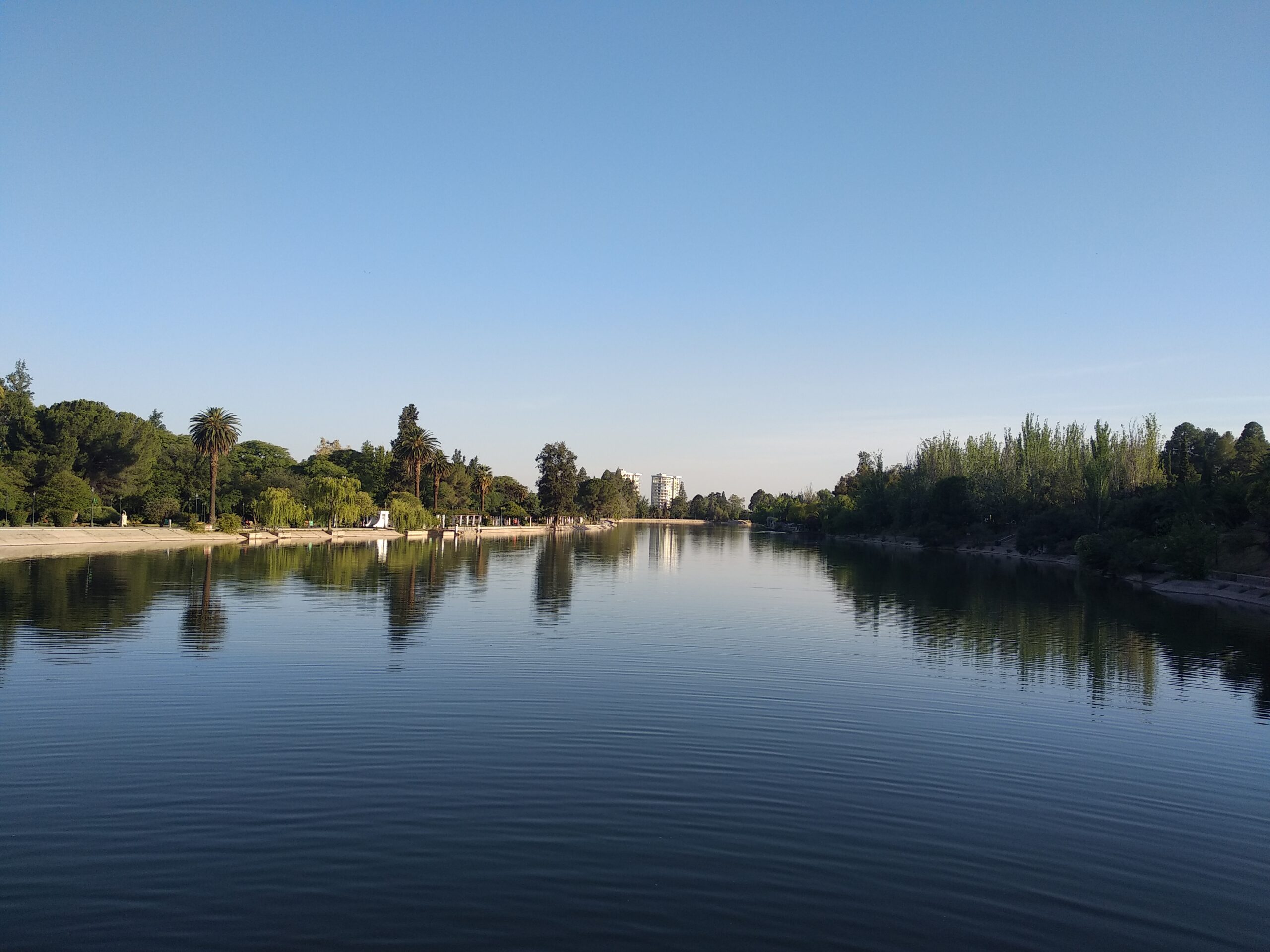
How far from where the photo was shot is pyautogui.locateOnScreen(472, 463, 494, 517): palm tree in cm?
13512

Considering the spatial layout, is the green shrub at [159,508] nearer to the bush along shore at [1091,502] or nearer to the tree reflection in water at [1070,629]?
the tree reflection in water at [1070,629]

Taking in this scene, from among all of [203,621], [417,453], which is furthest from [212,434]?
[203,621]

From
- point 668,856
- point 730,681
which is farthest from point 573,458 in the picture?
point 668,856

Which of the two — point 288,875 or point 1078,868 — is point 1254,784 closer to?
point 1078,868

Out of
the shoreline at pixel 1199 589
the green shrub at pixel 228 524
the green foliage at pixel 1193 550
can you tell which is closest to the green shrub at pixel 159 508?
the green shrub at pixel 228 524

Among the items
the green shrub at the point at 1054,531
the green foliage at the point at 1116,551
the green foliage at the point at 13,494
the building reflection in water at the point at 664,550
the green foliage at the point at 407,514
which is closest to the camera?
the green foliage at the point at 1116,551

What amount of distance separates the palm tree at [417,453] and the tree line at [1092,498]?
61.2 metres

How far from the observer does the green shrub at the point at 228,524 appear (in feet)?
243

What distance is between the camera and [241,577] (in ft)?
128

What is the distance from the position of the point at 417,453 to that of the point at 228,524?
1397 inches

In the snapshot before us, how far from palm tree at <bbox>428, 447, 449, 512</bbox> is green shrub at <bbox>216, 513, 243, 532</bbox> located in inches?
1413

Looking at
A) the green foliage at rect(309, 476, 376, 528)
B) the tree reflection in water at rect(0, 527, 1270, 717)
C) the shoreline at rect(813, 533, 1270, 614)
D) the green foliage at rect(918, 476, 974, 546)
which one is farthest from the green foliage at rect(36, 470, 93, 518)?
the green foliage at rect(918, 476, 974, 546)

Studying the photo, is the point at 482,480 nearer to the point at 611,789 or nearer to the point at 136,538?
the point at 136,538

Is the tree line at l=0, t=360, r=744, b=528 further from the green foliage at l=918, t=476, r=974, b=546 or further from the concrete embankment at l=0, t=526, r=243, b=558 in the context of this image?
the green foliage at l=918, t=476, r=974, b=546
